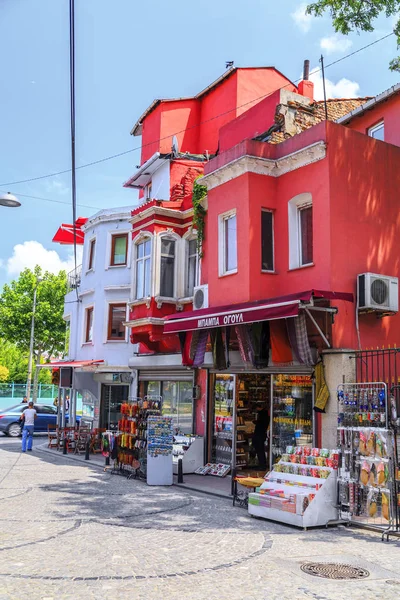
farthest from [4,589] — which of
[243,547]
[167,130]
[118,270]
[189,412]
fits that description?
[167,130]

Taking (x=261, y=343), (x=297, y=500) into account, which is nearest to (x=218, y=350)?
(x=261, y=343)

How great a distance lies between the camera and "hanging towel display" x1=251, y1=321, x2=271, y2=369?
13555 mm

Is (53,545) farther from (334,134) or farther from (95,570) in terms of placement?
(334,134)

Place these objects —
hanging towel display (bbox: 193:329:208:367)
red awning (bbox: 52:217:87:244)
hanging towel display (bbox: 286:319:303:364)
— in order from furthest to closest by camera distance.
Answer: red awning (bbox: 52:217:87:244)
hanging towel display (bbox: 193:329:208:367)
hanging towel display (bbox: 286:319:303:364)

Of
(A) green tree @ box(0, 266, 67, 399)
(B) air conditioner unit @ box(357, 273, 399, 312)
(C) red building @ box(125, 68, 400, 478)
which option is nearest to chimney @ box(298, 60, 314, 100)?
(C) red building @ box(125, 68, 400, 478)

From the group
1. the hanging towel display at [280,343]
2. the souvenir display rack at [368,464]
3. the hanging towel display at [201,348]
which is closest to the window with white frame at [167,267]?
the hanging towel display at [201,348]

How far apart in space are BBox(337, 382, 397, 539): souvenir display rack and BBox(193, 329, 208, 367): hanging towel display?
5.68m

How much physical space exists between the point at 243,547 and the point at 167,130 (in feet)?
66.5

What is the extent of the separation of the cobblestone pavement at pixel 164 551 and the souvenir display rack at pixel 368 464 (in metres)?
0.38

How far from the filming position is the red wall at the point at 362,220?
41.9ft

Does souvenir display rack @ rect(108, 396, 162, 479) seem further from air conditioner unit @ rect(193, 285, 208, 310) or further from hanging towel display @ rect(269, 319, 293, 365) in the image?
hanging towel display @ rect(269, 319, 293, 365)

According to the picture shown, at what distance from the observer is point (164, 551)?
25.5 feet

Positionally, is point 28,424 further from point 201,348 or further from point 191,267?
point 201,348

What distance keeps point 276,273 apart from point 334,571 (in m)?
8.35
